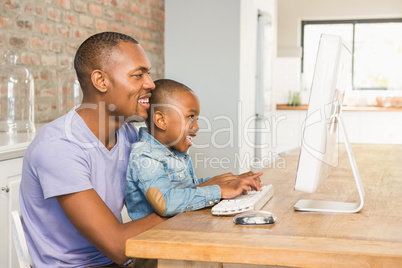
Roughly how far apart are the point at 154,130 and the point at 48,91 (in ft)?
5.54

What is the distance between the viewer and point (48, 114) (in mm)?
3057

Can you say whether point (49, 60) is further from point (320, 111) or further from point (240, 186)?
point (320, 111)

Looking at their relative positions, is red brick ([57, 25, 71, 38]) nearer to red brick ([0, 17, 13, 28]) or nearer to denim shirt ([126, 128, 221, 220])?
red brick ([0, 17, 13, 28])

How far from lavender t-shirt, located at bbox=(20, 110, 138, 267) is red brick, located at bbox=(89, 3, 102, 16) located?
230 centimetres

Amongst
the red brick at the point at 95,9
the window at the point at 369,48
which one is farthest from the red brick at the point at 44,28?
the window at the point at 369,48

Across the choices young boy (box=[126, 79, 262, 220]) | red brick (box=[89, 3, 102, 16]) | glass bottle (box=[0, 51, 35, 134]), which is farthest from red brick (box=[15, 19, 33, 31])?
young boy (box=[126, 79, 262, 220])

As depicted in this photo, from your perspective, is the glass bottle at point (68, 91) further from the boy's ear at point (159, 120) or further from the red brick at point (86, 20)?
the boy's ear at point (159, 120)

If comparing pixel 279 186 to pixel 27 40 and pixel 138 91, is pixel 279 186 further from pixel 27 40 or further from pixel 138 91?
pixel 27 40

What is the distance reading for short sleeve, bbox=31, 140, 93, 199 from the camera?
48.4 inches

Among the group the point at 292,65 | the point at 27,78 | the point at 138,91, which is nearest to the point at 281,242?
the point at 138,91

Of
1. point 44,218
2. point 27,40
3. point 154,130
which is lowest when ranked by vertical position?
point 44,218

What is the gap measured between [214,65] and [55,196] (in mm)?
2847

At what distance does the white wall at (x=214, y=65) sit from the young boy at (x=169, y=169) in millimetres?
2402

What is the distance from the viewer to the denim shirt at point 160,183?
1315 millimetres
